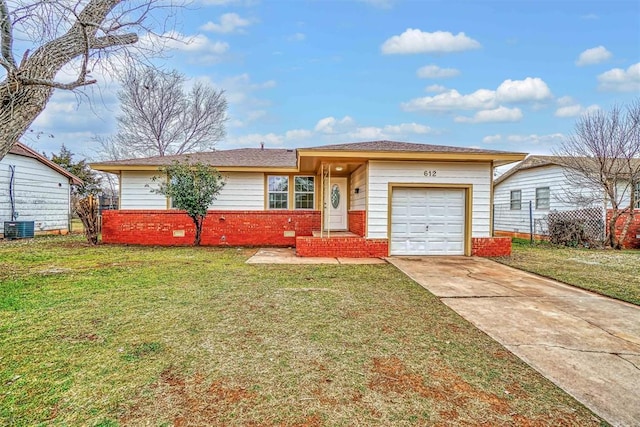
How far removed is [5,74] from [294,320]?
4546mm

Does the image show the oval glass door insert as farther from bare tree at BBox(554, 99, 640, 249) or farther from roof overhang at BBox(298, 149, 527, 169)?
bare tree at BBox(554, 99, 640, 249)

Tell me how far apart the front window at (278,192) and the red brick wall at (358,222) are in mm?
2651

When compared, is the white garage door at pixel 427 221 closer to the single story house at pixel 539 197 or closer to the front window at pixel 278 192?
the front window at pixel 278 192

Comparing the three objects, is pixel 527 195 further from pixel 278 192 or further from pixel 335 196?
pixel 278 192

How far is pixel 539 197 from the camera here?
15.1 meters

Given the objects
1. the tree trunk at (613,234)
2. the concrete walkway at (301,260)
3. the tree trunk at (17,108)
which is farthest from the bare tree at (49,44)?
the tree trunk at (613,234)

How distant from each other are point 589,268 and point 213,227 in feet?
35.5

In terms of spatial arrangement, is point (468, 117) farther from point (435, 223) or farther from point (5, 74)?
point (5, 74)

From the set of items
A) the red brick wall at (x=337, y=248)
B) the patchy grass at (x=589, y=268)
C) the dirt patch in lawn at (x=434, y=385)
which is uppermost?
the red brick wall at (x=337, y=248)

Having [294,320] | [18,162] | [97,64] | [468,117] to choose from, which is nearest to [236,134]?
[18,162]

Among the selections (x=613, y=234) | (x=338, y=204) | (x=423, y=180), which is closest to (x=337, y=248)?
(x=423, y=180)

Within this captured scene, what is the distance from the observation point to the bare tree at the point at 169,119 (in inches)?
939

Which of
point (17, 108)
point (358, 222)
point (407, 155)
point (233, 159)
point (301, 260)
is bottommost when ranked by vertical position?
point (301, 260)

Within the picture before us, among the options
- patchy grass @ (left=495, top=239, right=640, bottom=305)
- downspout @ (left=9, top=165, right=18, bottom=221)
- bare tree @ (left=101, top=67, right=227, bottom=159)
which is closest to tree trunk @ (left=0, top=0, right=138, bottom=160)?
patchy grass @ (left=495, top=239, right=640, bottom=305)
